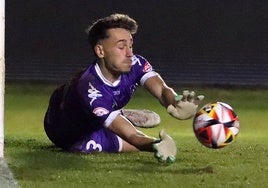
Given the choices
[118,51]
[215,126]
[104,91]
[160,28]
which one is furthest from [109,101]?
[160,28]

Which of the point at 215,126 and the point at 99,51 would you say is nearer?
the point at 215,126

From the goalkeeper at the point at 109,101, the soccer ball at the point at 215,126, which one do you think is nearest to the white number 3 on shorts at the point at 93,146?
the goalkeeper at the point at 109,101

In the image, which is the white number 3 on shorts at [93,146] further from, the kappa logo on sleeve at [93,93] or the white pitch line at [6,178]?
the white pitch line at [6,178]

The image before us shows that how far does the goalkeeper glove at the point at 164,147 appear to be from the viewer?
4.14 metres

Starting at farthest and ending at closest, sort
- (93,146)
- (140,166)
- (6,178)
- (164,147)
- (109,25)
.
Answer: (93,146) → (109,25) → (140,166) → (164,147) → (6,178)

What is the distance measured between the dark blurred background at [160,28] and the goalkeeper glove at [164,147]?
7.10m

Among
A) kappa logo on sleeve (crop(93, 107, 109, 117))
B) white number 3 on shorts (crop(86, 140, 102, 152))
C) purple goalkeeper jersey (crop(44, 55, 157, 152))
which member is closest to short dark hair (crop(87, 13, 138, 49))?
purple goalkeeper jersey (crop(44, 55, 157, 152))

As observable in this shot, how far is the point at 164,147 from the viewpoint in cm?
420

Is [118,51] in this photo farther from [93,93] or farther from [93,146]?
[93,146]

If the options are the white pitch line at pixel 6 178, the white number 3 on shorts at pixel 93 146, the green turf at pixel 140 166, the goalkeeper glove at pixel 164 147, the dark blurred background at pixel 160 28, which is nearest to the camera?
the white pitch line at pixel 6 178

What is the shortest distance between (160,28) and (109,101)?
23.1ft

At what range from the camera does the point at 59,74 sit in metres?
10.9

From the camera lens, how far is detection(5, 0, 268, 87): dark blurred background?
11.4 m

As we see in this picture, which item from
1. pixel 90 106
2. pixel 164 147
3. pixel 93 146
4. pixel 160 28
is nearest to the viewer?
pixel 164 147
